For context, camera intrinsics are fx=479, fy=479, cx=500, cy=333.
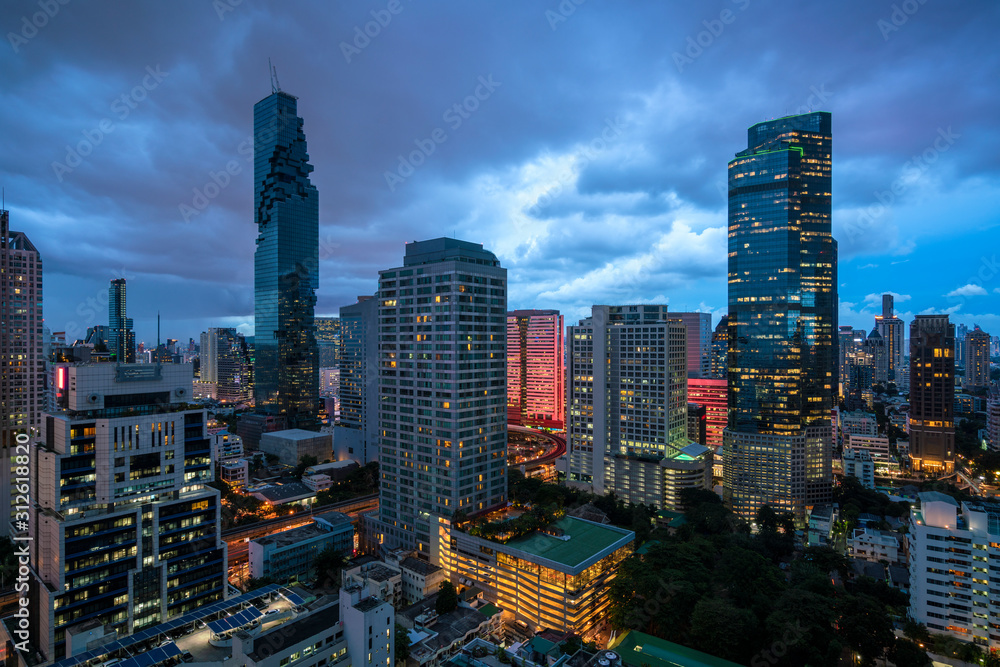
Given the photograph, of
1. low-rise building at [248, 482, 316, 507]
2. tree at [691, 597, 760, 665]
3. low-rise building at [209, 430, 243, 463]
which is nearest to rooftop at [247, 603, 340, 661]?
tree at [691, 597, 760, 665]

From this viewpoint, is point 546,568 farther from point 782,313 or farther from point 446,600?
point 782,313

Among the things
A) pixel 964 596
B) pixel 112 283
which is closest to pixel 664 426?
pixel 964 596

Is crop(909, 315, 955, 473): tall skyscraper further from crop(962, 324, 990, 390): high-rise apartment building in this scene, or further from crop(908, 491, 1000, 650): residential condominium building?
crop(962, 324, 990, 390): high-rise apartment building

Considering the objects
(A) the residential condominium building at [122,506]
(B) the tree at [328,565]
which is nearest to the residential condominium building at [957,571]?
(B) the tree at [328,565]

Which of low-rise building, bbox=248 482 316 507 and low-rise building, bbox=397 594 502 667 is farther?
low-rise building, bbox=248 482 316 507

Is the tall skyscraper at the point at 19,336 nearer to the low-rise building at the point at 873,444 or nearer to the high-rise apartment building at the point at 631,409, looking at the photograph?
the high-rise apartment building at the point at 631,409

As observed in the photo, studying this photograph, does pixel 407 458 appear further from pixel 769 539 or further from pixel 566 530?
pixel 769 539

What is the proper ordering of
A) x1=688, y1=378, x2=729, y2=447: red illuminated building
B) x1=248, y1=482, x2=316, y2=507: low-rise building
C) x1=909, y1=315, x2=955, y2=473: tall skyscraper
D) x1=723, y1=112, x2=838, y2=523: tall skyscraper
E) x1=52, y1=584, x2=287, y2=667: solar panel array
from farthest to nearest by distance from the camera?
1. x1=688, y1=378, x2=729, y2=447: red illuminated building
2. x1=909, y1=315, x2=955, y2=473: tall skyscraper
3. x1=723, y1=112, x2=838, y2=523: tall skyscraper
4. x1=248, y1=482, x2=316, y2=507: low-rise building
5. x1=52, y1=584, x2=287, y2=667: solar panel array
